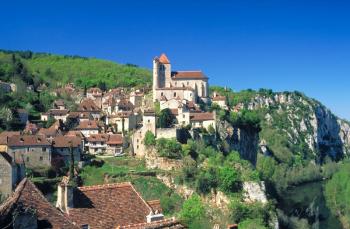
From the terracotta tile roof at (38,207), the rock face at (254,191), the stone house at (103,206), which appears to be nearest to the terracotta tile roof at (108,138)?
the rock face at (254,191)

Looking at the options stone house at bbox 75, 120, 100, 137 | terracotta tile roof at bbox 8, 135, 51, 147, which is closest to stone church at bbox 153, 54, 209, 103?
stone house at bbox 75, 120, 100, 137

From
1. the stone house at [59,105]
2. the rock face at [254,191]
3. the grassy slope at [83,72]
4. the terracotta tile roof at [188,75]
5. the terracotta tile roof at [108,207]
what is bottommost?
the rock face at [254,191]

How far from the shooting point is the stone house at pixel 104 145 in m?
82.3

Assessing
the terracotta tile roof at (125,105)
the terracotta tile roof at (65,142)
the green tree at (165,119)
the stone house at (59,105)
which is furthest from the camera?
the stone house at (59,105)

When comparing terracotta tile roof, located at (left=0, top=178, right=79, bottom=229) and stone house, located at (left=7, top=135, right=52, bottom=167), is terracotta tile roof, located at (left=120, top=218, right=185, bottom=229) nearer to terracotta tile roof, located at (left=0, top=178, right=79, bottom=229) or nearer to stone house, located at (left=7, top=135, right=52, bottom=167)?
terracotta tile roof, located at (left=0, top=178, right=79, bottom=229)

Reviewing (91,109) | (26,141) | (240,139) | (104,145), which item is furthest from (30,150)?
(240,139)

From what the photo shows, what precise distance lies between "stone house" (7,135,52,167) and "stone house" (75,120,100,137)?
14.9 m

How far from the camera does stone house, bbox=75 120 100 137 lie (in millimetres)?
87375

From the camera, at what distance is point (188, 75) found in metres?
108

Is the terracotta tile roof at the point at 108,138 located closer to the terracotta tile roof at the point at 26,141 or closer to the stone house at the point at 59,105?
the terracotta tile roof at the point at 26,141

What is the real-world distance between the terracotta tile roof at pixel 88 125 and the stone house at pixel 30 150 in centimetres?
1614

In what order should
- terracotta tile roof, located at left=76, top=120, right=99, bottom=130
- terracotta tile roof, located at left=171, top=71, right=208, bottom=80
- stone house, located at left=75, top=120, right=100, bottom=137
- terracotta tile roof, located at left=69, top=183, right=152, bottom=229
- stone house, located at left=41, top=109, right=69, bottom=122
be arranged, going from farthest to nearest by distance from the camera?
1. terracotta tile roof, located at left=171, top=71, right=208, bottom=80
2. stone house, located at left=41, top=109, right=69, bottom=122
3. terracotta tile roof, located at left=76, top=120, right=99, bottom=130
4. stone house, located at left=75, top=120, right=100, bottom=137
5. terracotta tile roof, located at left=69, top=183, right=152, bottom=229

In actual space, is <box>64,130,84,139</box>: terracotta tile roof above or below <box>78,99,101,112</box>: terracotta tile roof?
below

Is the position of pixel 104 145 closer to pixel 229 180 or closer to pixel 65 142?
pixel 65 142
